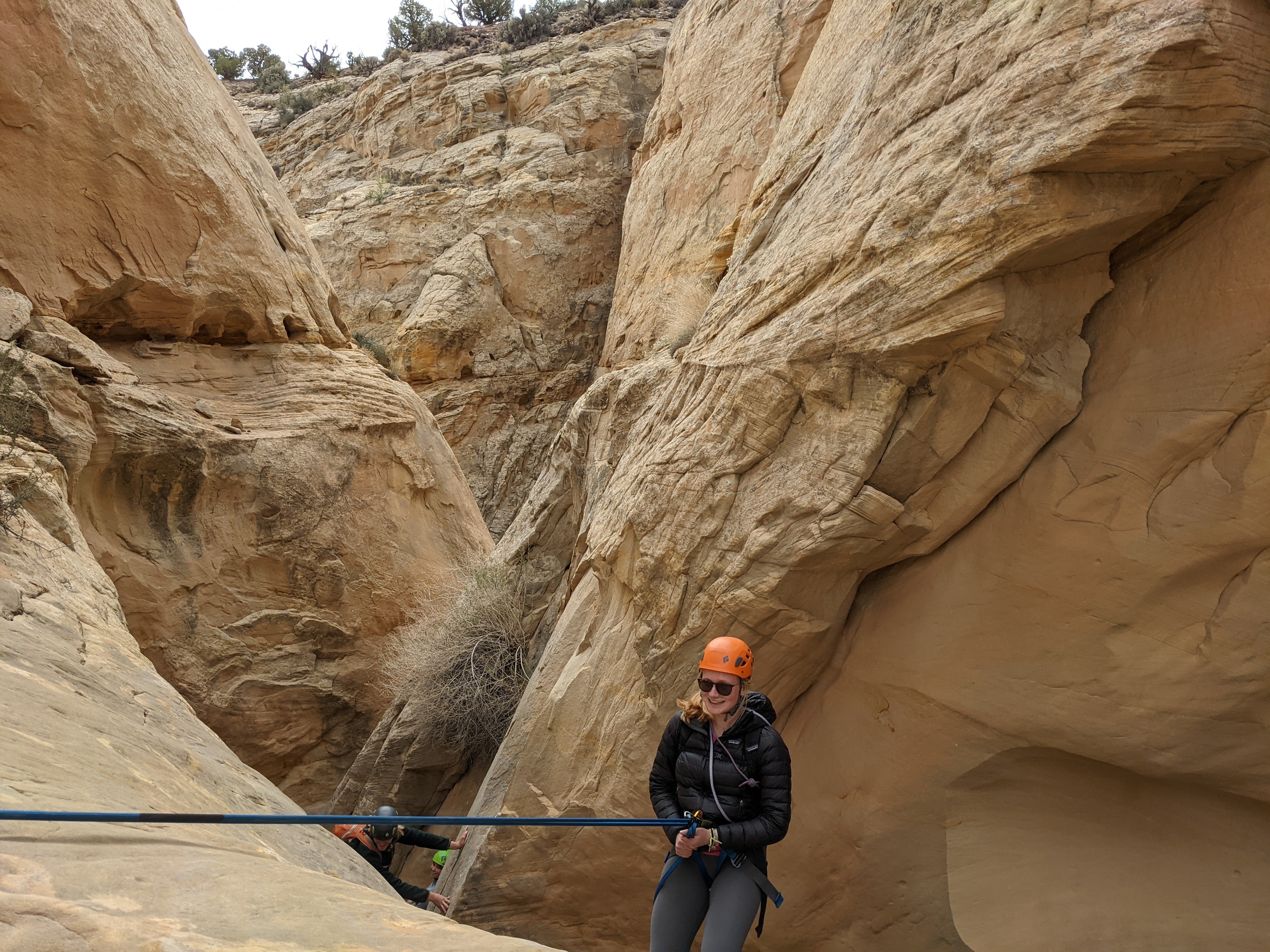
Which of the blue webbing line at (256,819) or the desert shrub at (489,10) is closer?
the blue webbing line at (256,819)

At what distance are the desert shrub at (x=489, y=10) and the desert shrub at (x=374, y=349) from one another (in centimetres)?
1793

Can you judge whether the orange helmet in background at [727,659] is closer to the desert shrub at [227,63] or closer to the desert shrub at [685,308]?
the desert shrub at [685,308]

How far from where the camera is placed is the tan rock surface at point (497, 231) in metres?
17.7

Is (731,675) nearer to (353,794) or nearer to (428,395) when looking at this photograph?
(353,794)

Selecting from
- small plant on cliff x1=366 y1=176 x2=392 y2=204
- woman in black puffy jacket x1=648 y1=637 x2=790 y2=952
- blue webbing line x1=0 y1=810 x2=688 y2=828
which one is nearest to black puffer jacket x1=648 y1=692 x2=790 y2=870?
woman in black puffy jacket x1=648 y1=637 x2=790 y2=952

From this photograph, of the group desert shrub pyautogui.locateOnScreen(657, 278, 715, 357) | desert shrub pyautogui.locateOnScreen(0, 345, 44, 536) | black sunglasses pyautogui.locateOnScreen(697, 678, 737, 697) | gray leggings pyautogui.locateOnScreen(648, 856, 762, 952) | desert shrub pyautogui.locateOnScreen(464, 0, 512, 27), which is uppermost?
desert shrub pyautogui.locateOnScreen(464, 0, 512, 27)

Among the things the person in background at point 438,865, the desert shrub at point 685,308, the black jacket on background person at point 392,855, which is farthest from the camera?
the desert shrub at point 685,308

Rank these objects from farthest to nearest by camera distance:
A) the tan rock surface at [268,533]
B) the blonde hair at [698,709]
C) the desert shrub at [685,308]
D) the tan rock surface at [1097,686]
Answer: the desert shrub at [685,308], the tan rock surface at [268,533], the tan rock surface at [1097,686], the blonde hair at [698,709]

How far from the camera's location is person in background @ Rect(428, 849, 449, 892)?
7.31m

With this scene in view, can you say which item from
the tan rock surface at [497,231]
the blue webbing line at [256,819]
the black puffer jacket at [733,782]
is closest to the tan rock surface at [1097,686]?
the black puffer jacket at [733,782]

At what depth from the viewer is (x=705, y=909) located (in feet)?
13.4

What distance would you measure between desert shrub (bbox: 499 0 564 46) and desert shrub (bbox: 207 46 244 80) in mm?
13104

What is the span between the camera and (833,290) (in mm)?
5816

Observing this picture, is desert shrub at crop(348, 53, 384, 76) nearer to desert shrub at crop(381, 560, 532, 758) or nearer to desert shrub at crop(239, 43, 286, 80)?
desert shrub at crop(239, 43, 286, 80)
